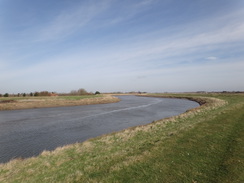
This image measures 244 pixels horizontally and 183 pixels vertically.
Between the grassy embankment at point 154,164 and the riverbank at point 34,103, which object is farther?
the riverbank at point 34,103

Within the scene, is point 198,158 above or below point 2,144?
above

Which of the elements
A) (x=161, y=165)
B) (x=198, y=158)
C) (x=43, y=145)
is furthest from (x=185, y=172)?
(x=43, y=145)

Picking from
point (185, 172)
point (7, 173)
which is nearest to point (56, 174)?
point (7, 173)

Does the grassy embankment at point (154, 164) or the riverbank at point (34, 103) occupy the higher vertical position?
the riverbank at point (34, 103)

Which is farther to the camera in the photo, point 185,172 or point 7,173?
point 7,173

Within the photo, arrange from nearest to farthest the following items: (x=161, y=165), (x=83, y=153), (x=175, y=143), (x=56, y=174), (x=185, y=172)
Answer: (x=185, y=172) → (x=161, y=165) → (x=56, y=174) → (x=175, y=143) → (x=83, y=153)

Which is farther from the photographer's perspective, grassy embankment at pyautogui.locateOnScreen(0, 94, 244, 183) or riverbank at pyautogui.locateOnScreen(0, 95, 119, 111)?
riverbank at pyautogui.locateOnScreen(0, 95, 119, 111)

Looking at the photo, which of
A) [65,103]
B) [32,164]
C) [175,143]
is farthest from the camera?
[65,103]

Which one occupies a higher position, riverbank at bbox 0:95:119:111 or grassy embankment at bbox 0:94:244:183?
riverbank at bbox 0:95:119:111

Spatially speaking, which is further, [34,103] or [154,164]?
[34,103]

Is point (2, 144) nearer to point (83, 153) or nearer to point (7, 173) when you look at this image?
point (7, 173)

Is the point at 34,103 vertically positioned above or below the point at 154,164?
above

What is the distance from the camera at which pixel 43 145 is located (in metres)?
15.3

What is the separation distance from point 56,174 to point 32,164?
295cm
